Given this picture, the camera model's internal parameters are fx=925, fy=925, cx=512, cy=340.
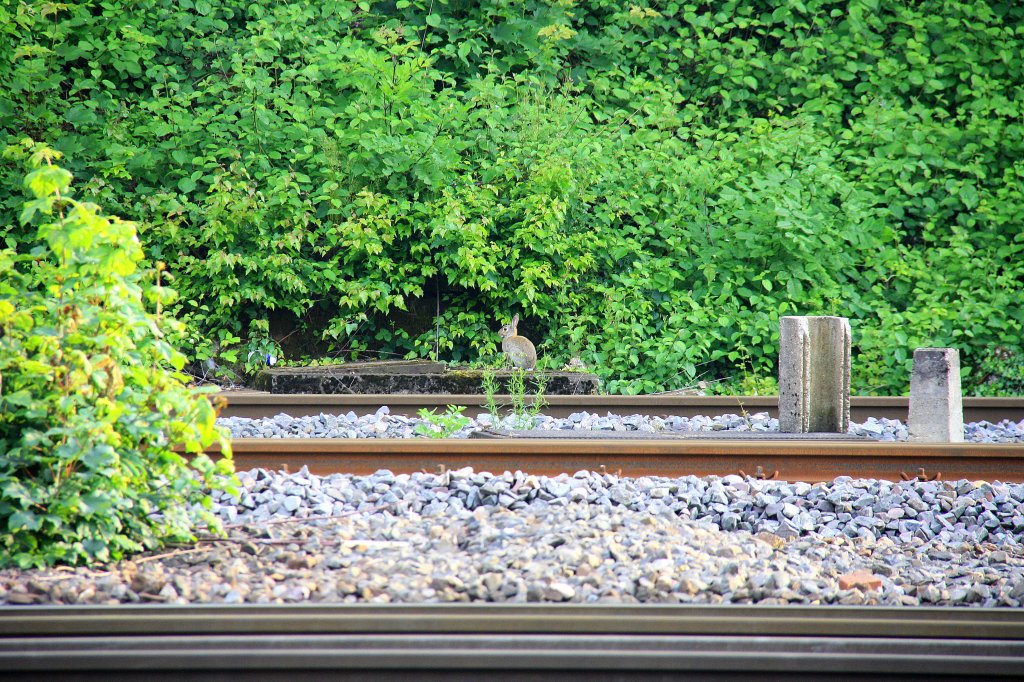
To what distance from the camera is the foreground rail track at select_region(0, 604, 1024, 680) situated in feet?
6.74

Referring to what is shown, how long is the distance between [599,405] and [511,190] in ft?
11.0

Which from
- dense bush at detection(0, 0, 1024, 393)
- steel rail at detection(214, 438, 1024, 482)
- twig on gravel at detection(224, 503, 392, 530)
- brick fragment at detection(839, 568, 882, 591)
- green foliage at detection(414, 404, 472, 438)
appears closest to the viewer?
brick fragment at detection(839, 568, 882, 591)

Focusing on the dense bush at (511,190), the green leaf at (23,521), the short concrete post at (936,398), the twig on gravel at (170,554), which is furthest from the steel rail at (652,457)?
the dense bush at (511,190)

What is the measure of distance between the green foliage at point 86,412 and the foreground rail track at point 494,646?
468 millimetres

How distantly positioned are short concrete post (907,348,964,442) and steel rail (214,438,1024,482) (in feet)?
3.31

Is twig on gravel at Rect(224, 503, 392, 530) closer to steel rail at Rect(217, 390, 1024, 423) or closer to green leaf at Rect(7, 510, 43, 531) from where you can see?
green leaf at Rect(7, 510, 43, 531)

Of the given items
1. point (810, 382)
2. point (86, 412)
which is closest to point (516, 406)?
point (810, 382)

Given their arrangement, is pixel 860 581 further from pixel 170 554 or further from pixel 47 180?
pixel 47 180

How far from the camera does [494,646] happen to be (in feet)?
6.92

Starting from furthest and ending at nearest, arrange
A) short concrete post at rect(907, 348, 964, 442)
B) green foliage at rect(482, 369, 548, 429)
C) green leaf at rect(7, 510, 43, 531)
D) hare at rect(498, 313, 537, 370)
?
1. hare at rect(498, 313, 537, 370)
2. green foliage at rect(482, 369, 548, 429)
3. short concrete post at rect(907, 348, 964, 442)
4. green leaf at rect(7, 510, 43, 531)

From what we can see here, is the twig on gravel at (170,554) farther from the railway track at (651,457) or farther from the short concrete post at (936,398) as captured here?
the short concrete post at (936,398)

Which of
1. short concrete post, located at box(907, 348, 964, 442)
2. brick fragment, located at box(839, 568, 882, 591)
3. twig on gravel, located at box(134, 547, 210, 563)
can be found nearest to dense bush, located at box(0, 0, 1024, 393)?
short concrete post, located at box(907, 348, 964, 442)

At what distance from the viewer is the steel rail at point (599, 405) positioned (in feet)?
19.7

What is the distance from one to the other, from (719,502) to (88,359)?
243 cm
